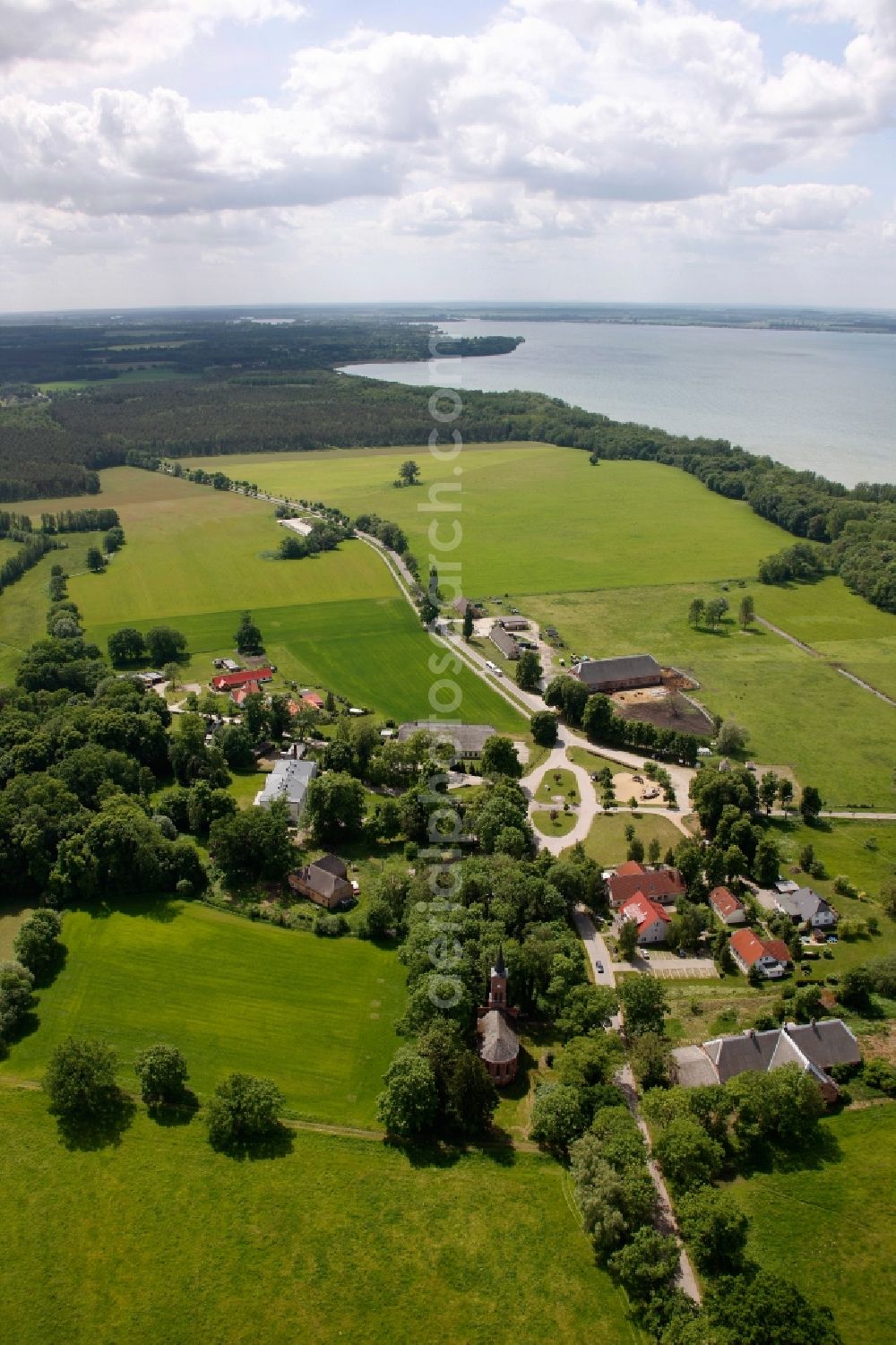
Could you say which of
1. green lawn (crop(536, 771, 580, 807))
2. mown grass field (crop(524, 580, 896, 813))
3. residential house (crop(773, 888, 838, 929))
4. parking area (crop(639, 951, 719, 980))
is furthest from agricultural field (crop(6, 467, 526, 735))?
parking area (crop(639, 951, 719, 980))

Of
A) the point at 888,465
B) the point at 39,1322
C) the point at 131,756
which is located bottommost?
the point at 39,1322

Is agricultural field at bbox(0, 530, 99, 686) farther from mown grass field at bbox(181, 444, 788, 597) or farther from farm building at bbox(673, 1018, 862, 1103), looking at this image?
farm building at bbox(673, 1018, 862, 1103)

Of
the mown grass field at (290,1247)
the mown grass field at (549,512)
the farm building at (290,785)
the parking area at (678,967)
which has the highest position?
the mown grass field at (549,512)

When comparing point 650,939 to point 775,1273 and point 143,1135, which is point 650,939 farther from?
point 143,1135

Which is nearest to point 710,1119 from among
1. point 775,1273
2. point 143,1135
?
point 775,1273

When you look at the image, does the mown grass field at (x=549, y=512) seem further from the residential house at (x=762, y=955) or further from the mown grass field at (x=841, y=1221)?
the mown grass field at (x=841, y=1221)

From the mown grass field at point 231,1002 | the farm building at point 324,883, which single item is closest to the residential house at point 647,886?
the mown grass field at point 231,1002
